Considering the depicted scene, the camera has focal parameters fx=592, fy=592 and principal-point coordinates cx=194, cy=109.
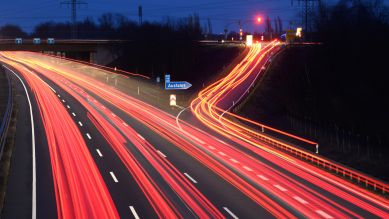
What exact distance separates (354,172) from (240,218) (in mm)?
9544

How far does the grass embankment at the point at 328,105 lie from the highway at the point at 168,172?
565 centimetres

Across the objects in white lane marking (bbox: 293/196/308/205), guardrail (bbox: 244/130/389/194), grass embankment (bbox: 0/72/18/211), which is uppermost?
grass embankment (bbox: 0/72/18/211)

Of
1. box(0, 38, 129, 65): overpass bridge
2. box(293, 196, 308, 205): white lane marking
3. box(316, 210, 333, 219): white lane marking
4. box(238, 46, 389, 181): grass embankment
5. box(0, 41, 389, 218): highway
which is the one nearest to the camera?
box(316, 210, 333, 219): white lane marking

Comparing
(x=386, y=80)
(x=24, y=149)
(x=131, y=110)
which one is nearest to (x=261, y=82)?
(x=386, y=80)

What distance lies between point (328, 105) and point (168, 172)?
4537cm

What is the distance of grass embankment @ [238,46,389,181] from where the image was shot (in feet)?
128

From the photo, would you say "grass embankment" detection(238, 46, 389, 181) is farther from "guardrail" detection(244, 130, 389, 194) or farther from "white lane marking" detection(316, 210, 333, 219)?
"white lane marking" detection(316, 210, 333, 219)

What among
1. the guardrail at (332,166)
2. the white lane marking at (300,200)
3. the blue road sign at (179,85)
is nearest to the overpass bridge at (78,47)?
the blue road sign at (179,85)

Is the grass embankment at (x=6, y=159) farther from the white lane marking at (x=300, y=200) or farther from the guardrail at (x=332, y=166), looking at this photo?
the guardrail at (x=332, y=166)

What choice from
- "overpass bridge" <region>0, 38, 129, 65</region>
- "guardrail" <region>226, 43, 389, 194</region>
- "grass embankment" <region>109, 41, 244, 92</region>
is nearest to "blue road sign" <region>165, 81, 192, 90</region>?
"guardrail" <region>226, 43, 389, 194</region>

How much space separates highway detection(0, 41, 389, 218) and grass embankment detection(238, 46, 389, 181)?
18.5 ft

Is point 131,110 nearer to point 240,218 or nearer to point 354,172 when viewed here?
point 354,172

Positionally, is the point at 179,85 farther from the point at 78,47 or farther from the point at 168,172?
the point at 78,47

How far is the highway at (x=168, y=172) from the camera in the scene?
68.7 feet
